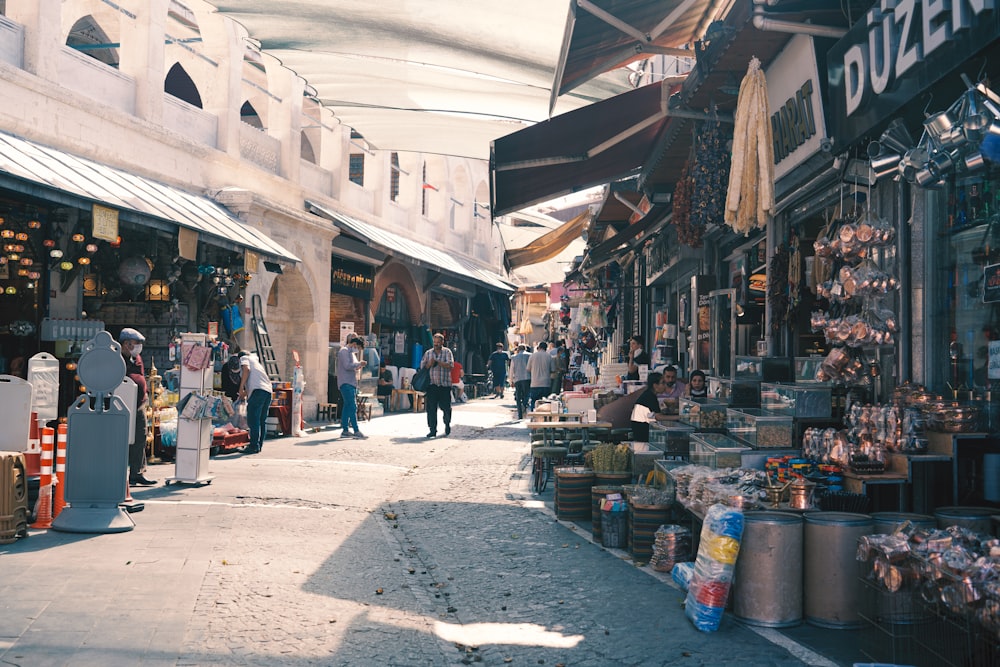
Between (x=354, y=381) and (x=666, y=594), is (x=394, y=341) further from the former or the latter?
(x=666, y=594)

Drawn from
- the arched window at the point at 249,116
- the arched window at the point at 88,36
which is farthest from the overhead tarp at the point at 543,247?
the arched window at the point at 88,36

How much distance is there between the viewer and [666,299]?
17781mm

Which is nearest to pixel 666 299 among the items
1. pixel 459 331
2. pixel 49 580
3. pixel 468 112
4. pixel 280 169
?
pixel 468 112

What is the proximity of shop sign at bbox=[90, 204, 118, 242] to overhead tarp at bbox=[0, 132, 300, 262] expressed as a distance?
105 mm

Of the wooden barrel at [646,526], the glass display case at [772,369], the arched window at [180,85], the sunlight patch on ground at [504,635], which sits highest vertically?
the arched window at [180,85]

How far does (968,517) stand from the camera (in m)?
4.82

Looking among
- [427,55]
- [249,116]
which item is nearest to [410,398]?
[249,116]

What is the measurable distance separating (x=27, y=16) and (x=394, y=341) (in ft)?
53.6

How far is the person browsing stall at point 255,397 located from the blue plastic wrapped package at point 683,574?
28.7 ft

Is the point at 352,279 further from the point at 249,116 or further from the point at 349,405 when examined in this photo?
the point at 349,405

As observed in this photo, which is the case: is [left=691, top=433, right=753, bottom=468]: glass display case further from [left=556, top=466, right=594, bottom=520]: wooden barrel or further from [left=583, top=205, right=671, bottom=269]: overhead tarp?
[left=583, top=205, right=671, bottom=269]: overhead tarp

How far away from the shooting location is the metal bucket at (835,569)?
5012 mm

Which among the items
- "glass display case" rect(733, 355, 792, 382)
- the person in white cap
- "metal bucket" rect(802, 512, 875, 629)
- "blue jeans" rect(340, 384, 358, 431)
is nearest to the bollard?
the person in white cap

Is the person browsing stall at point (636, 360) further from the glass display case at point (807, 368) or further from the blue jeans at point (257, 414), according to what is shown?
the glass display case at point (807, 368)
